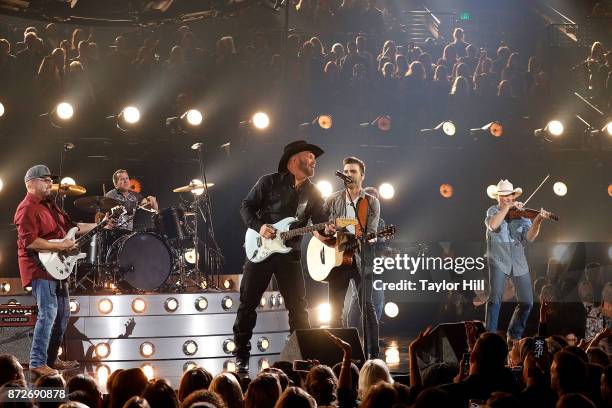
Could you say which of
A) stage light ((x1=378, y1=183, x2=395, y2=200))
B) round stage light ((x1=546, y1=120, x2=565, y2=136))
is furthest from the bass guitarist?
round stage light ((x1=546, y1=120, x2=565, y2=136))

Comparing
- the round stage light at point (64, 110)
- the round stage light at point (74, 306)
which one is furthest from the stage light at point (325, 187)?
the round stage light at point (74, 306)

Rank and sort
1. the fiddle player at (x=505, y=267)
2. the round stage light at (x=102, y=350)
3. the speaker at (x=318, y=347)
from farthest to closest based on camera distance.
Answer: the fiddle player at (x=505, y=267) < the round stage light at (x=102, y=350) < the speaker at (x=318, y=347)

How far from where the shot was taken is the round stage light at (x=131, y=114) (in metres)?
13.8

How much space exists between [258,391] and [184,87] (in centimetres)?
1131

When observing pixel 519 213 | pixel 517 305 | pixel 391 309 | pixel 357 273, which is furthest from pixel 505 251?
pixel 391 309

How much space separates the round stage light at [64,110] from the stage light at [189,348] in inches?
217

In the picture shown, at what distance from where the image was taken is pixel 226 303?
995cm

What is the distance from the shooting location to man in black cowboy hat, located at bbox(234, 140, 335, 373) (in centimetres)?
790

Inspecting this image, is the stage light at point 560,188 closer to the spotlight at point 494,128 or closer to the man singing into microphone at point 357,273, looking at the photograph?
the spotlight at point 494,128

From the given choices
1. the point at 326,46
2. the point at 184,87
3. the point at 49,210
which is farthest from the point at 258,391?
the point at 326,46

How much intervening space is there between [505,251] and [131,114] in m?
6.93

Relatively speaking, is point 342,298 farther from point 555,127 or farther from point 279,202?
point 555,127

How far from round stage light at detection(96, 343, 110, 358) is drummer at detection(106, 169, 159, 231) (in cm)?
281

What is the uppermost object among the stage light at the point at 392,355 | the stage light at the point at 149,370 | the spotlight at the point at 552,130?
the spotlight at the point at 552,130
